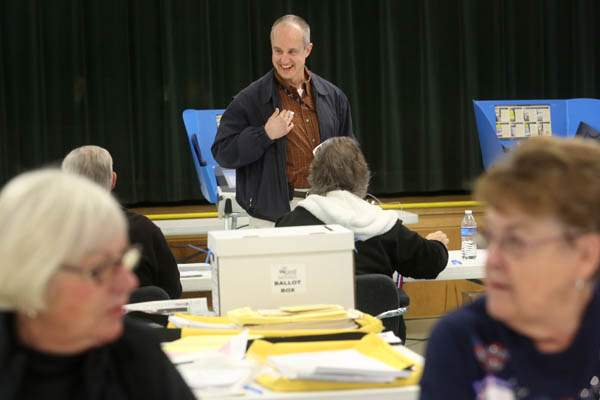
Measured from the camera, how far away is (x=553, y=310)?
5.50ft

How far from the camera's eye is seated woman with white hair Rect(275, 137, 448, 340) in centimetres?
394

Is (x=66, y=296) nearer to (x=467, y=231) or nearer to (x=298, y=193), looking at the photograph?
(x=298, y=193)

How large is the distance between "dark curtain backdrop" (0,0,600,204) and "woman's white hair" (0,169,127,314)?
6.37 meters

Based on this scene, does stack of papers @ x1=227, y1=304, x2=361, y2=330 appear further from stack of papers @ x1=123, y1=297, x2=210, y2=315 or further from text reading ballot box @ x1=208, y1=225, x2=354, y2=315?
stack of papers @ x1=123, y1=297, x2=210, y2=315

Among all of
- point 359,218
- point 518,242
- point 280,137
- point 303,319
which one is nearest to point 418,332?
point 280,137

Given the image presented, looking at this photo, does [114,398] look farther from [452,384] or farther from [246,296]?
[246,296]

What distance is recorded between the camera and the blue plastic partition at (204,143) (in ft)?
20.2

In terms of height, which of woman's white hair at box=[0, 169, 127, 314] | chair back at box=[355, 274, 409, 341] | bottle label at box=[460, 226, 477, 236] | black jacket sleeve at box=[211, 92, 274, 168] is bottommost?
chair back at box=[355, 274, 409, 341]

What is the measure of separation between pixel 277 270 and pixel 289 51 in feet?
6.11

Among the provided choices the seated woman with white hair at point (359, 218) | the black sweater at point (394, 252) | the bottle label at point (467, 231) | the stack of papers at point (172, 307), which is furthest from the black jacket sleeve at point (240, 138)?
the stack of papers at point (172, 307)

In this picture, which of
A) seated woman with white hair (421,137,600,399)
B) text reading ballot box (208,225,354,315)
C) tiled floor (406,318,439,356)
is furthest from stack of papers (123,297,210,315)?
tiled floor (406,318,439,356)

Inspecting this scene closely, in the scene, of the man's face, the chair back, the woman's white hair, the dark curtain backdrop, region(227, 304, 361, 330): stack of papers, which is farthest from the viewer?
the dark curtain backdrop

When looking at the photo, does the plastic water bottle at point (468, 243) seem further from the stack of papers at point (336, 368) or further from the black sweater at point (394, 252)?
the stack of papers at point (336, 368)

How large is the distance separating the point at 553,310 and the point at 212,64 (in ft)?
21.4
